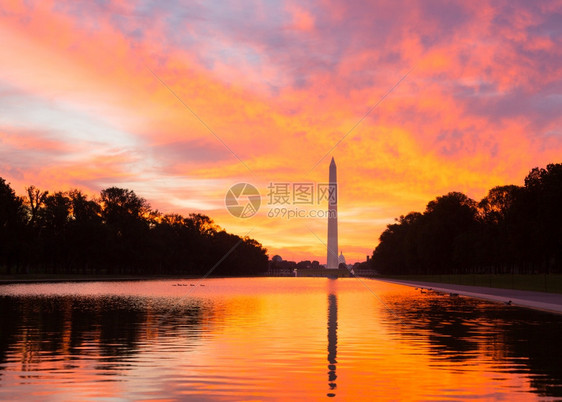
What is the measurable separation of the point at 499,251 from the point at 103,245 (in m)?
80.9

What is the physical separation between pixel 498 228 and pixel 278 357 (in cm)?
13305

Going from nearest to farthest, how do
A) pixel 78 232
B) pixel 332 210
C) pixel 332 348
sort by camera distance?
pixel 332 348 → pixel 78 232 → pixel 332 210

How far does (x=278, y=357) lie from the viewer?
1884 centimetres

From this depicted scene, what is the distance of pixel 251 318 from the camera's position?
3275 cm

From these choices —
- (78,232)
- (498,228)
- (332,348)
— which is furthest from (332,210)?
(332,348)

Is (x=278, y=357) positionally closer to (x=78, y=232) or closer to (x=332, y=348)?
(x=332, y=348)

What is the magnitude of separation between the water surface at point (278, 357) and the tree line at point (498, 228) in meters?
68.8

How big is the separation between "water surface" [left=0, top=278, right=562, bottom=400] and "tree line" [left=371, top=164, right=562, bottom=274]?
6876 centimetres

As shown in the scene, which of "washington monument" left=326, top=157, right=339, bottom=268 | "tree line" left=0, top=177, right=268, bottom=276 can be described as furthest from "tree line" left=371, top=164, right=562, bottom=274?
"tree line" left=0, top=177, right=268, bottom=276

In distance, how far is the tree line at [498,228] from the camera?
320ft

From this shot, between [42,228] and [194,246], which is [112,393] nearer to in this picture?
[42,228]

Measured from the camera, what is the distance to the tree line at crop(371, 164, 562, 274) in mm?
97562

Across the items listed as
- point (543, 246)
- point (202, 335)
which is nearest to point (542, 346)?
point (202, 335)

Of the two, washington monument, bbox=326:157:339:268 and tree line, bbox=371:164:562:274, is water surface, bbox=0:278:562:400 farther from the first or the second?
washington monument, bbox=326:157:339:268
